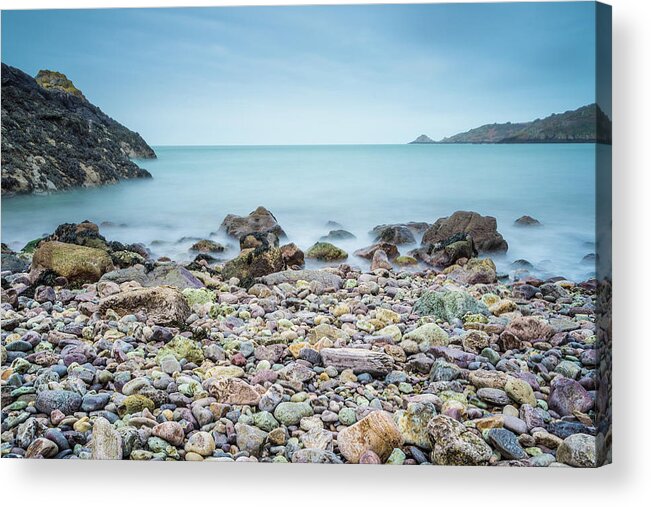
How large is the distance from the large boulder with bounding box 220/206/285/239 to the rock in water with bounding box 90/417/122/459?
109 cm

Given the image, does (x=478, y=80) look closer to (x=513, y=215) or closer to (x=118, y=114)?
(x=513, y=215)

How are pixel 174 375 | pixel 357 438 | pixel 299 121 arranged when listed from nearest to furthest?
pixel 357 438
pixel 174 375
pixel 299 121

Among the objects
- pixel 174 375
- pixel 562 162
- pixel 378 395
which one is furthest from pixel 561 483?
pixel 174 375

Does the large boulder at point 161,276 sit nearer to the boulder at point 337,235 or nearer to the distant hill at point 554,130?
the boulder at point 337,235

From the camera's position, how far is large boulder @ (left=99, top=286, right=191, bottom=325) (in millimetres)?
3352

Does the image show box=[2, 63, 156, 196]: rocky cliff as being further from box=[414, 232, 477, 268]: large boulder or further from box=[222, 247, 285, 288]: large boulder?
box=[414, 232, 477, 268]: large boulder

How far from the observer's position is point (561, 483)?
3.03m

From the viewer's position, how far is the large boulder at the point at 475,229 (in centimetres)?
326

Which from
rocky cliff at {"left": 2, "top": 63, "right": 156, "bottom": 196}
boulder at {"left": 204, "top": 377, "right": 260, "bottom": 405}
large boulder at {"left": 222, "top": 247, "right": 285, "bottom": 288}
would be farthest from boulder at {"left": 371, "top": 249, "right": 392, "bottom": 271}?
rocky cliff at {"left": 2, "top": 63, "right": 156, "bottom": 196}

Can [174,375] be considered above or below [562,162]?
below

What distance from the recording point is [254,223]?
3373 mm

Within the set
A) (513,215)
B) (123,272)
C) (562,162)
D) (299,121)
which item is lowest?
(123,272)

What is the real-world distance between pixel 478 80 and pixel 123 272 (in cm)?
205

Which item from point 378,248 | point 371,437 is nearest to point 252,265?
point 378,248
